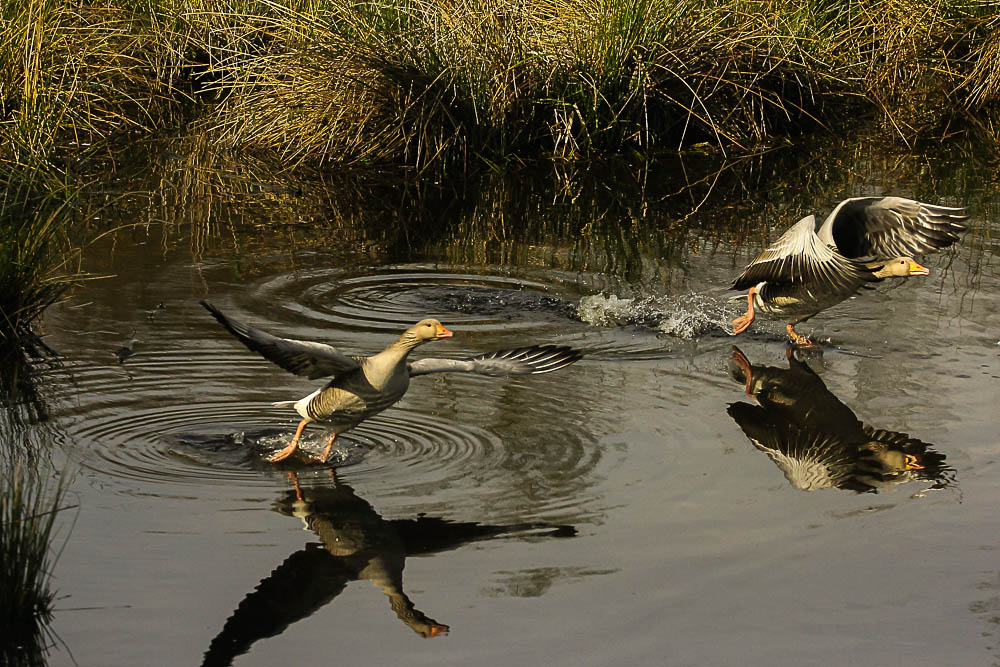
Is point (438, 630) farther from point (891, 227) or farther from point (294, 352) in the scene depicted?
point (891, 227)

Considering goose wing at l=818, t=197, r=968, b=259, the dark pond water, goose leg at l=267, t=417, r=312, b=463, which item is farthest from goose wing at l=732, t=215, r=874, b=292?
goose leg at l=267, t=417, r=312, b=463

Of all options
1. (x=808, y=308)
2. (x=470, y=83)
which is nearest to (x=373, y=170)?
(x=470, y=83)

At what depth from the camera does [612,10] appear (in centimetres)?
1410

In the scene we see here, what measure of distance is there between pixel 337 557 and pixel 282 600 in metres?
0.43

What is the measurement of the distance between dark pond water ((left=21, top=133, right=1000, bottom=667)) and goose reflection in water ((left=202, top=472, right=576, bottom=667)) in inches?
0.6

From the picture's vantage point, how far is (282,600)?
483cm

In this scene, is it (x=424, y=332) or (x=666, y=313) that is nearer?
(x=424, y=332)

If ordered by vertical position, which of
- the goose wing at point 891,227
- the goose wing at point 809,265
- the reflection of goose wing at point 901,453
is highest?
the goose wing at point 891,227

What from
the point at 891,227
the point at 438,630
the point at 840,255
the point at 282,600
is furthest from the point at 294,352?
the point at 891,227

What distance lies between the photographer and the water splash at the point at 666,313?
28.5 ft

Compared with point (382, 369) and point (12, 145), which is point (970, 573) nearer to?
point (382, 369)

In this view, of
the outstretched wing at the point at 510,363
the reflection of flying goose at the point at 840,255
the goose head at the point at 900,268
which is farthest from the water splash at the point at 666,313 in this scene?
the outstretched wing at the point at 510,363

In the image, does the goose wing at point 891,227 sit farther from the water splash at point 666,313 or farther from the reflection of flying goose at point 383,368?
the reflection of flying goose at point 383,368

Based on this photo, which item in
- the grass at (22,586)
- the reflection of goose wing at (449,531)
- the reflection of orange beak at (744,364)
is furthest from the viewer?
the reflection of orange beak at (744,364)
